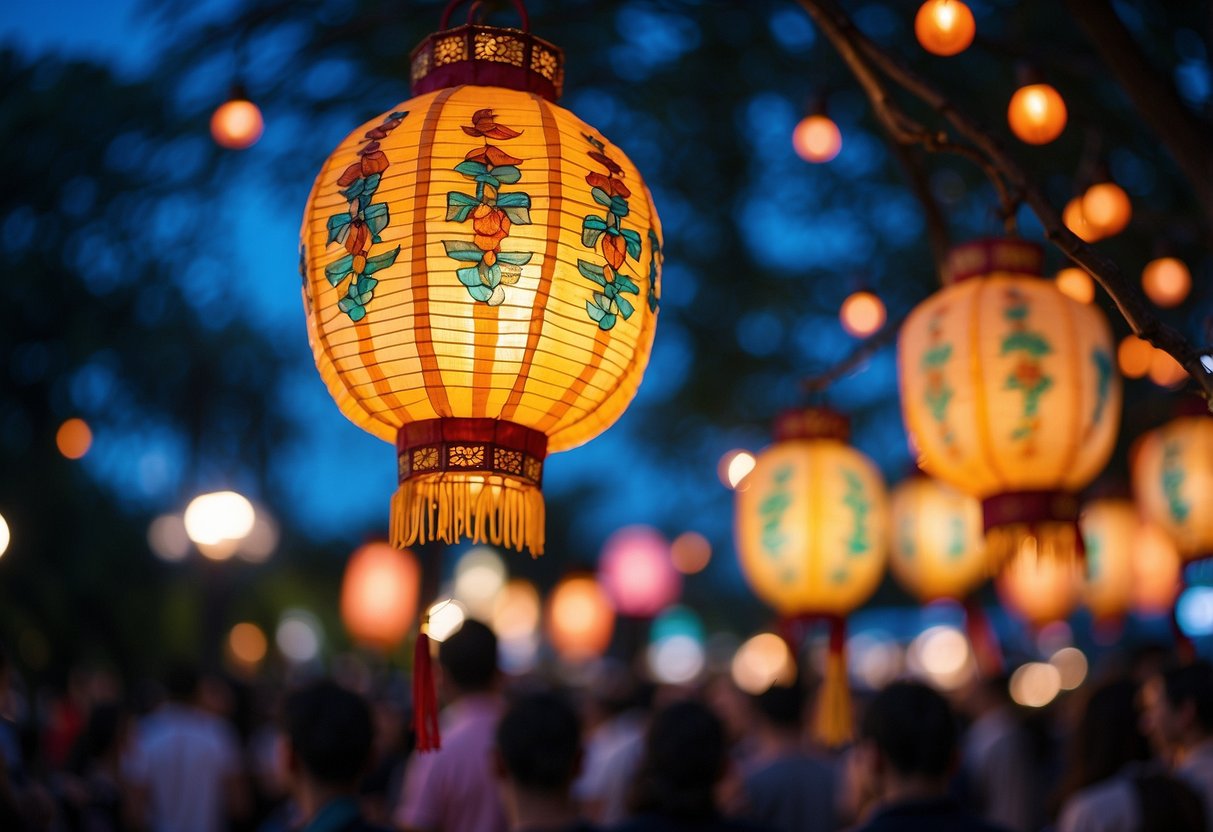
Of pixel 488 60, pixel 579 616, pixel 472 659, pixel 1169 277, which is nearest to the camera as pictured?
pixel 488 60

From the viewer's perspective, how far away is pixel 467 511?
2443mm

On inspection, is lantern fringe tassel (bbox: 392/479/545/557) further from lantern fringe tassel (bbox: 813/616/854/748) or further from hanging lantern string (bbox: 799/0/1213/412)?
lantern fringe tassel (bbox: 813/616/854/748)

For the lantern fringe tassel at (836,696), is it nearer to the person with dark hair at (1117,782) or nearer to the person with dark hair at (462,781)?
the person with dark hair at (1117,782)

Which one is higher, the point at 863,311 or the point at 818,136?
the point at 818,136

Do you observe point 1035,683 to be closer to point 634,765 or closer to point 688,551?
point 688,551

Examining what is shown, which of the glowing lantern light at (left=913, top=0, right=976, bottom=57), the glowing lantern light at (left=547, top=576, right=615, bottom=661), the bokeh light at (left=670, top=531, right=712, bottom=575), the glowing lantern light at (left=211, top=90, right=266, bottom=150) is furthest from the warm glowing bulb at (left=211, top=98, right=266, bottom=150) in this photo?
the bokeh light at (left=670, top=531, right=712, bottom=575)

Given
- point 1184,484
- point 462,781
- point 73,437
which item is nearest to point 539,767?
point 462,781

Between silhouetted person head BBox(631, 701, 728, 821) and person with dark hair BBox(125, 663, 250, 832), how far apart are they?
385cm

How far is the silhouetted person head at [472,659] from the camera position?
4.33m

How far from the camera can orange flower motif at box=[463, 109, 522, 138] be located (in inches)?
93.3

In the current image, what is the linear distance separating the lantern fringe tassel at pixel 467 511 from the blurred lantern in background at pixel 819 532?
7.50ft

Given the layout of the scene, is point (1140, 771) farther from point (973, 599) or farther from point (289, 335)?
point (289, 335)

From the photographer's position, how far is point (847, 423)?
488 centimetres

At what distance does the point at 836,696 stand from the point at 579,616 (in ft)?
23.1
